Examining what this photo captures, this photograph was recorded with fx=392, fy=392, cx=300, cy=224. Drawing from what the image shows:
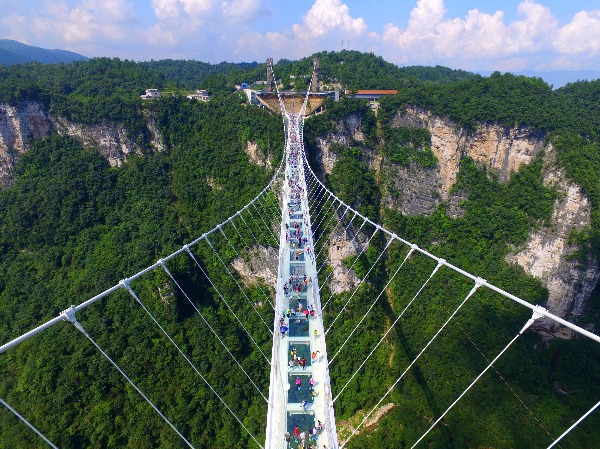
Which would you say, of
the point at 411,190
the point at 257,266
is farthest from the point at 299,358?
the point at 411,190

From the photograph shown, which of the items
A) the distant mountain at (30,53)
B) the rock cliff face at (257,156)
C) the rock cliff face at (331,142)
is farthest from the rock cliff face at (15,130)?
the distant mountain at (30,53)

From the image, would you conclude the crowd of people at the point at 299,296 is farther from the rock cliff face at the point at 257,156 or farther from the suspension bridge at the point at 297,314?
the rock cliff face at the point at 257,156

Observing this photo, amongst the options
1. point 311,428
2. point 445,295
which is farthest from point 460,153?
point 311,428

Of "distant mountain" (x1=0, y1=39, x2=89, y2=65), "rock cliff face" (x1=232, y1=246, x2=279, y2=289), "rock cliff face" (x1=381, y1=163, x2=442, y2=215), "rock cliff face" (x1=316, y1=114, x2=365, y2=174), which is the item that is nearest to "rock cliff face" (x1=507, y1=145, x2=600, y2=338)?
"rock cliff face" (x1=381, y1=163, x2=442, y2=215)

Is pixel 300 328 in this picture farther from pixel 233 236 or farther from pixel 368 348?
pixel 233 236

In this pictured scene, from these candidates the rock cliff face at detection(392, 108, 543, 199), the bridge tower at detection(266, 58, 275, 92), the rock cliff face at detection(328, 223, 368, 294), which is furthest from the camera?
the bridge tower at detection(266, 58, 275, 92)

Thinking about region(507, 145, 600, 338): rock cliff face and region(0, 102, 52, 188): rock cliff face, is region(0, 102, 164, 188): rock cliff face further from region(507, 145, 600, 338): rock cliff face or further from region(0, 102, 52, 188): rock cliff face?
region(507, 145, 600, 338): rock cliff face
